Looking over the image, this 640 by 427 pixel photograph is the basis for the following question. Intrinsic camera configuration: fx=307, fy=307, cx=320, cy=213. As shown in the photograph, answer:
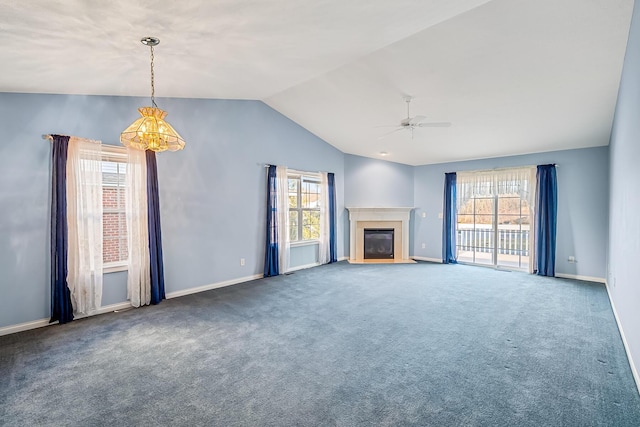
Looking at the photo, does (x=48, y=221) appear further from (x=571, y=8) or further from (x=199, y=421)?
(x=571, y=8)

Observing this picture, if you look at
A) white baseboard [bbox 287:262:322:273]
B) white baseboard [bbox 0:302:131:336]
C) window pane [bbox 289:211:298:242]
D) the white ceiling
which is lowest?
white baseboard [bbox 0:302:131:336]

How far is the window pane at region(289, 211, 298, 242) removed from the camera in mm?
6551

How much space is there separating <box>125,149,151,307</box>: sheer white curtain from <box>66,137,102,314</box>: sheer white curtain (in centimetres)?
35

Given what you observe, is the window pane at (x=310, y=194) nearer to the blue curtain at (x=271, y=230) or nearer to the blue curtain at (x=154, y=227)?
the blue curtain at (x=271, y=230)

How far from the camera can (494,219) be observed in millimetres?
6875

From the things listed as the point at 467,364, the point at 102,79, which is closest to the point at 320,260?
the point at 467,364

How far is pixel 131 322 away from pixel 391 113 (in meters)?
4.70

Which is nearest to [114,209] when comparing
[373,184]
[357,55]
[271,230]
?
[271,230]

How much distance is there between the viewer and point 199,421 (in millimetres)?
1937

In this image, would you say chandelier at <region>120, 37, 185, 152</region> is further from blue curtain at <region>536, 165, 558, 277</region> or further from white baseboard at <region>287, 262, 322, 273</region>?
blue curtain at <region>536, 165, 558, 277</region>

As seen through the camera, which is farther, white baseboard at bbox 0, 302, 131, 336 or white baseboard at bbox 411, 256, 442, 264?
white baseboard at bbox 411, 256, 442, 264

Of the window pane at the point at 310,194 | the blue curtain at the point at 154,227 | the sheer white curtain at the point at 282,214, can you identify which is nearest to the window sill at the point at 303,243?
the sheer white curtain at the point at 282,214

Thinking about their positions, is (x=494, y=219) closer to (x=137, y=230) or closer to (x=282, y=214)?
(x=282, y=214)

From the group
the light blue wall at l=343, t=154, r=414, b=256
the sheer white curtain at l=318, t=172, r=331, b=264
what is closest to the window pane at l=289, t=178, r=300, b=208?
the sheer white curtain at l=318, t=172, r=331, b=264
